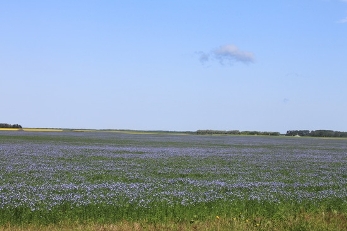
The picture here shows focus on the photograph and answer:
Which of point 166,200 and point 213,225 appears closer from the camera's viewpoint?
point 213,225

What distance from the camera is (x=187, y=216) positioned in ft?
45.1

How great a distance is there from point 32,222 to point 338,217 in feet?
28.4

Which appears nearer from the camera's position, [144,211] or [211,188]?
[144,211]

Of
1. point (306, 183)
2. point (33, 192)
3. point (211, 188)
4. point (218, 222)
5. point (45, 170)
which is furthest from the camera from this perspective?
point (45, 170)

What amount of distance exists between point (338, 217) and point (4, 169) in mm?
19004

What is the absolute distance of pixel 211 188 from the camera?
1989 cm

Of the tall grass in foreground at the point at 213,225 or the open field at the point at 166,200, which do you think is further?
the open field at the point at 166,200

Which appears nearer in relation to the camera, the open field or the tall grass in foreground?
the tall grass in foreground

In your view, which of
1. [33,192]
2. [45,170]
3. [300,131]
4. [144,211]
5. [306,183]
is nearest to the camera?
[144,211]

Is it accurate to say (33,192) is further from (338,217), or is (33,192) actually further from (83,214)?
(338,217)

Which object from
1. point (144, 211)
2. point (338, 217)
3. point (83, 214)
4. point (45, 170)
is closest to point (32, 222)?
point (83, 214)

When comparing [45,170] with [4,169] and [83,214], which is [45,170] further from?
[83,214]

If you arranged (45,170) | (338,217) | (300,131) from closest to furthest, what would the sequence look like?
(338,217) → (45,170) → (300,131)

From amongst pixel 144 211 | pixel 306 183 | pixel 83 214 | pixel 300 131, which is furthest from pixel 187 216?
pixel 300 131
